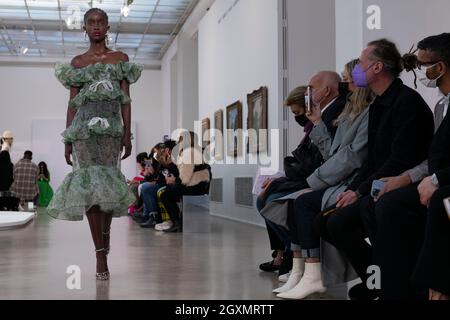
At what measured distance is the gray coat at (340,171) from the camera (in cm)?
328

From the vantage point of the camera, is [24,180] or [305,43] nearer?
[305,43]

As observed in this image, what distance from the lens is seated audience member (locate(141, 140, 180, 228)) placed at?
27.7 feet

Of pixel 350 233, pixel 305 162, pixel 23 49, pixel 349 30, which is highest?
pixel 23 49

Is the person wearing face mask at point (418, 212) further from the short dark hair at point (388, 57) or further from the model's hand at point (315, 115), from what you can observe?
the model's hand at point (315, 115)

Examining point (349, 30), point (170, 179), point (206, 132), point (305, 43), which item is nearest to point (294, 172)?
point (349, 30)

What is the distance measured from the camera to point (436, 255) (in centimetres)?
207

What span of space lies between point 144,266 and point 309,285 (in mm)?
1740

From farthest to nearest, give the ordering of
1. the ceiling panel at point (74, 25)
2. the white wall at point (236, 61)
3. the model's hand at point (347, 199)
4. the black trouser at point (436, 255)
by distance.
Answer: the ceiling panel at point (74, 25) → the white wall at point (236, 61) → the model's hand at point (347, 199) → the black trouser at point (436, 255)

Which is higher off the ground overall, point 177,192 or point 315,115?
point 315,115

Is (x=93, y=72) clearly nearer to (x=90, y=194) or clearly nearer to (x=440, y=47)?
(x=90, y=194)

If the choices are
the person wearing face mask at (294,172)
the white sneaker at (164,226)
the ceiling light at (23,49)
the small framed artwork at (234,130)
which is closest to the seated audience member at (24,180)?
the small framed artwork at (234,130)

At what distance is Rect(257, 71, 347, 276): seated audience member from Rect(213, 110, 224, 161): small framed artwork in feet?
26.8

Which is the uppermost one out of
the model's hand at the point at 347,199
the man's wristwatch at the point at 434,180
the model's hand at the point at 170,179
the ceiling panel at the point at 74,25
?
the ceiling panel at the point at 74,25

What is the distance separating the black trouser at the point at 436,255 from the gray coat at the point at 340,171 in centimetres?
116
